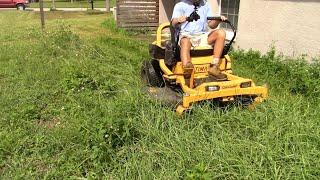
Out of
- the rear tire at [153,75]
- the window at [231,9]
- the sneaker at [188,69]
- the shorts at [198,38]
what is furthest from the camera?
the window at [231,9]

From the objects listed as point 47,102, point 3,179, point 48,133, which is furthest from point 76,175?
point 47,102

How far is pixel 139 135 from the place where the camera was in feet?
11.6

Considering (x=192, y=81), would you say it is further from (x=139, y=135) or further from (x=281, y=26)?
(x=281, y=26)

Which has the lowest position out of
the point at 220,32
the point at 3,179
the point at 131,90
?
the point at 3,179

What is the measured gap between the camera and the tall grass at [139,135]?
2936mm

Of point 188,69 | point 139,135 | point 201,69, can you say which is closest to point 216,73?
point 201,69

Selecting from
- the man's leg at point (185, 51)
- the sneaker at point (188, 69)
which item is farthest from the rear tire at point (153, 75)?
the man's leg at point (185, 51)

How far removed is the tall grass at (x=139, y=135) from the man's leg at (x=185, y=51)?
0.69 m

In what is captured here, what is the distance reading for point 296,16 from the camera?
22.0 ft

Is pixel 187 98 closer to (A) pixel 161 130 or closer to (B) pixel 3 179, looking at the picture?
(A) pixel 161 130

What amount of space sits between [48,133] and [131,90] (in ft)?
3.84

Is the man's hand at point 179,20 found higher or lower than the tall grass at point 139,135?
higher

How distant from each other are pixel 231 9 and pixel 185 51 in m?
4.99

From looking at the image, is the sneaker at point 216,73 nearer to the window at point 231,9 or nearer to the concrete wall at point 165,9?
the window at point 231,9
